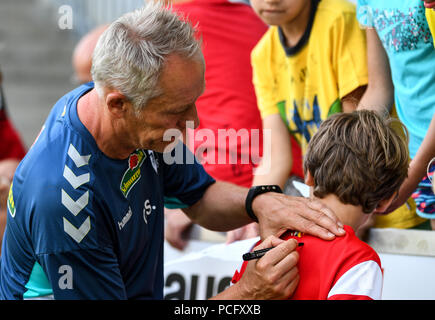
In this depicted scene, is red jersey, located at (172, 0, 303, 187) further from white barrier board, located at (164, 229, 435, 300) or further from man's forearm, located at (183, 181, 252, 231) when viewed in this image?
man's forearm, located at (183, 181, 252, 231)

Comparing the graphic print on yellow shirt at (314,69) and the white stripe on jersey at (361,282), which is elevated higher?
the graphic print on yellow shirt at (314,69)

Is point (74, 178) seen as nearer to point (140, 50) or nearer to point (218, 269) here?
point (140, 50)

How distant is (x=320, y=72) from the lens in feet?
9.61

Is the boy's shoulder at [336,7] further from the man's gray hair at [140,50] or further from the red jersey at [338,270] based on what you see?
the red jersey at [338,270]

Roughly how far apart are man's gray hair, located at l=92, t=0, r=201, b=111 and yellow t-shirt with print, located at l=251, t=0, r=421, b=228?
86cm

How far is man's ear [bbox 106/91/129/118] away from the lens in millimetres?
2174

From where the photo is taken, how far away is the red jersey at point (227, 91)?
11.1 ft

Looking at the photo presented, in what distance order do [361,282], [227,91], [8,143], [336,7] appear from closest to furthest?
[361,282] < [336,7] < [227,91] < [8,143]

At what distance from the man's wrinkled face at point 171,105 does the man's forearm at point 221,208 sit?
467 mm

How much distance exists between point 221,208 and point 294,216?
498 millimetres

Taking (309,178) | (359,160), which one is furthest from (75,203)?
(359,160)

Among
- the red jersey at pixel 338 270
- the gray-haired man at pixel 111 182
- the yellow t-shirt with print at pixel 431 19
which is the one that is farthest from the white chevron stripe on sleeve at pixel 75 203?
the yellow t-shirt with print at pixel 431 19
